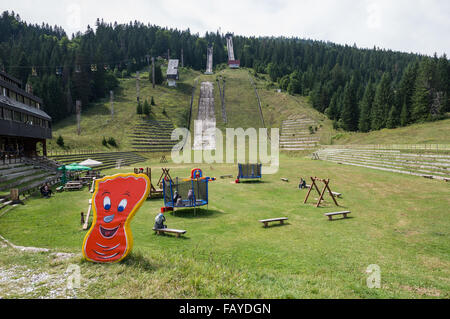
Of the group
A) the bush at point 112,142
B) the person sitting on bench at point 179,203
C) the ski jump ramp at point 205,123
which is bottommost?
the person sitting on bench at point 179,203

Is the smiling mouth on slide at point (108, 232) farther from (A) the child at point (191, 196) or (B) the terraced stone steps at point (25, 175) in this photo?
(B) the terraced stone steps at point (25, 175)

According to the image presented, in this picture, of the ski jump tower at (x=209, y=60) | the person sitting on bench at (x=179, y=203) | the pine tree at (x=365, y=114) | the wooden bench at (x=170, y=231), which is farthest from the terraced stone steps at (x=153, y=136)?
the ski jump tower at (x=209, y=60)

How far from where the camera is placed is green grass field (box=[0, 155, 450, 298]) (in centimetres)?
623

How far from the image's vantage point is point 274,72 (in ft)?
417

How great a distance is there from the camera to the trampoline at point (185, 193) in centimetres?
1579

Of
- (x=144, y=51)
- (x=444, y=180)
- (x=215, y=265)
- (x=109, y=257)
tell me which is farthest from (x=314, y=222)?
(x=144, y=51)

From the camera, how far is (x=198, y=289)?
5.99 metres

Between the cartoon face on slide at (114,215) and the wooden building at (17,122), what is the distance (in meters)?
24.2

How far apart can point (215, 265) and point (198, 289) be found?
1722 millimetres

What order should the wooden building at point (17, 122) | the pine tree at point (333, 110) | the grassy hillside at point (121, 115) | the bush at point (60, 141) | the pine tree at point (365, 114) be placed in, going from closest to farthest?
the wooden building at point (17, 122), the bush at point (60, 141), the grassy hillside at point (121, 115), the pine tree at point (365, 114), the pine tree at point (333, 110)

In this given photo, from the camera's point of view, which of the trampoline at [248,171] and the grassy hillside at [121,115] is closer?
the trampoline at [248,171]

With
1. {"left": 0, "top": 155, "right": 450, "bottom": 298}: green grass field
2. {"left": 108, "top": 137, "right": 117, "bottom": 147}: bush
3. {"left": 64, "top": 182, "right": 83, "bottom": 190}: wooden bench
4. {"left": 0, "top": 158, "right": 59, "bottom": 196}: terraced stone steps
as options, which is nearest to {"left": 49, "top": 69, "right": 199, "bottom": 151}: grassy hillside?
{"left": 108, "top": 137, "right": 117, "bottom": 147}: bush
